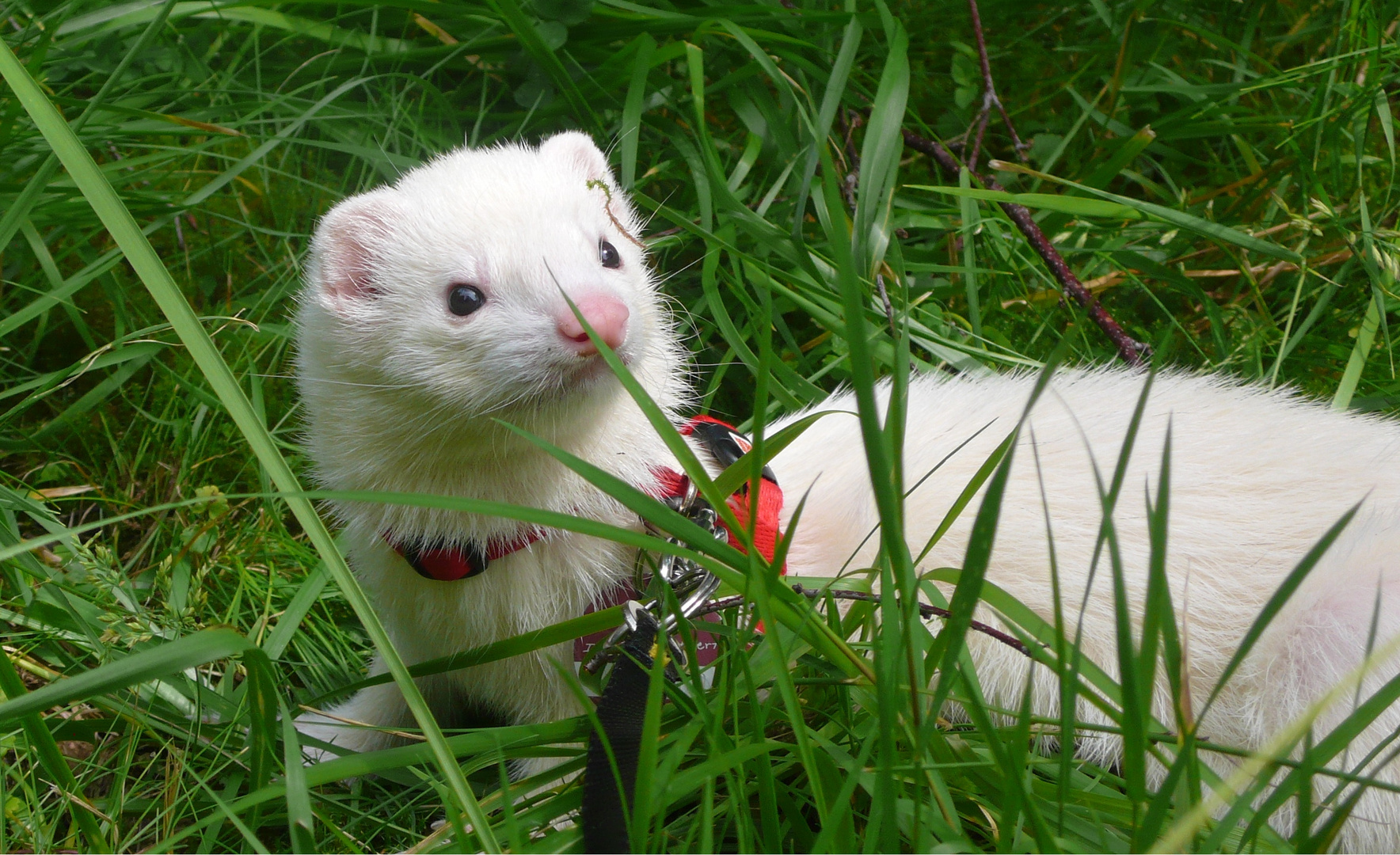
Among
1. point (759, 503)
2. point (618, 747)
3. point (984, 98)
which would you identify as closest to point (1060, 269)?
point (984, 98)

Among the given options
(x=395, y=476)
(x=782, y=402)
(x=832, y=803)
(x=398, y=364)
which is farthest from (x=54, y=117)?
(x=782, y=402)

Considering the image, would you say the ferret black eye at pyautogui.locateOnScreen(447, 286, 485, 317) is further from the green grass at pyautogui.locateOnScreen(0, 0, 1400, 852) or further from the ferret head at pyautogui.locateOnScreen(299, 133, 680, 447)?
the green grass at pyautogui.locateOnScreen(0, 0, 1400, 852)

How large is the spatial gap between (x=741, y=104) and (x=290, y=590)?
2.13m

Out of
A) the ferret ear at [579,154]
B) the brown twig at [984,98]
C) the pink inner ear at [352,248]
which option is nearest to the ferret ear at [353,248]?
the pink inner ear at [352,248]

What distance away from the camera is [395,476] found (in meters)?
2.14

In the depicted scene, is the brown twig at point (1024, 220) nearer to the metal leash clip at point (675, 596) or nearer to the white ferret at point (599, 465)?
the white ferret at point (599, 465)

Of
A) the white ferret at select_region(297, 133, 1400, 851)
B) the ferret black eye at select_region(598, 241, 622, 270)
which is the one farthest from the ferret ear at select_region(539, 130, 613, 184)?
the ferret black eye at select_region(598, 241, 622, 270)

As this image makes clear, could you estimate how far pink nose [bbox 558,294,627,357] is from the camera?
1.88m

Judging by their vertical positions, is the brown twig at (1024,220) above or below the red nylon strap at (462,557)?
above

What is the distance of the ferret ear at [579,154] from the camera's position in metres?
2.45

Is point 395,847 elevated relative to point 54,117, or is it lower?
lower

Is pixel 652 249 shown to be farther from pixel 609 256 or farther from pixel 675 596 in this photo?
pixel 675 596

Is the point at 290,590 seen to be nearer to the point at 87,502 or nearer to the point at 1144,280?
the point at 87,502

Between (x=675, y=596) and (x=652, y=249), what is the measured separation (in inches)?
69.2
